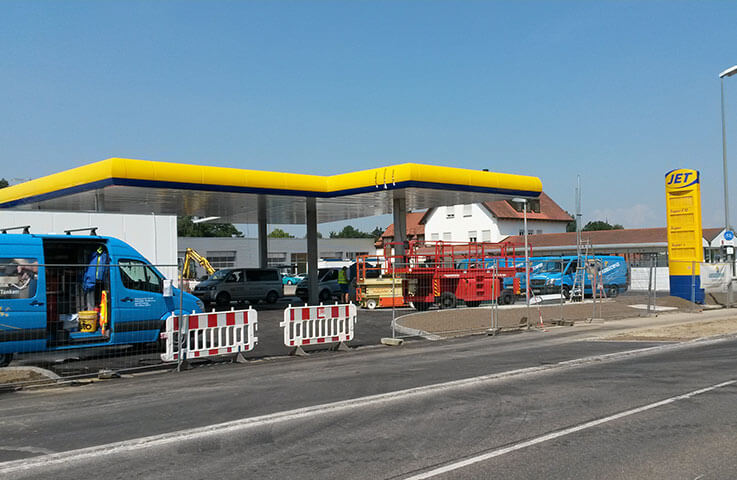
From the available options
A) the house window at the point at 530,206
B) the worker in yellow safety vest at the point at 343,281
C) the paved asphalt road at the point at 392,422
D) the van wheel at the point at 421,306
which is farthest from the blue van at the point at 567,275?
the house window at the point at 530,206

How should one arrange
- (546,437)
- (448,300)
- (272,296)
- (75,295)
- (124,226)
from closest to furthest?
(546,437), (75,295), (448,300), (272,296), (124,226)

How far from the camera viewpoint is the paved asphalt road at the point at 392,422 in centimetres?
580

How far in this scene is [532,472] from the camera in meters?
5.55

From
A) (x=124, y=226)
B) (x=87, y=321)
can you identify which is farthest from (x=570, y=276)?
(x=124, y=226)

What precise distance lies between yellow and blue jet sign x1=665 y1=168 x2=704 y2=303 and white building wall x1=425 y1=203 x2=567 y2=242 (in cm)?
3374

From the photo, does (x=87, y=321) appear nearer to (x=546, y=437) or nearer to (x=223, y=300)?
(x=546, y=437)

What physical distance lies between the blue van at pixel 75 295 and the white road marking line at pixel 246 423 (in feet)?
16.3

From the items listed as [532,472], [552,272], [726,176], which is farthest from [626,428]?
[552,272]

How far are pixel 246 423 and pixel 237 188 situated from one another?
1624cm

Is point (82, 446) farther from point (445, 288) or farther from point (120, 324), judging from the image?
point (445, 288)

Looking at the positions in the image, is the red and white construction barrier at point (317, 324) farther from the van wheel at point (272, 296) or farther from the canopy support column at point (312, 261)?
the van wheel at point (272, 296)

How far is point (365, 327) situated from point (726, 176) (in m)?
16.8

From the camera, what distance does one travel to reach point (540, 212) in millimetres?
65062

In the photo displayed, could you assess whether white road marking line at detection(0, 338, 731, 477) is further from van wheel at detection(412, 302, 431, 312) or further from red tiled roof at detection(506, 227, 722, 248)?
red tiled roof at detection(506, 227, 722, 248)
